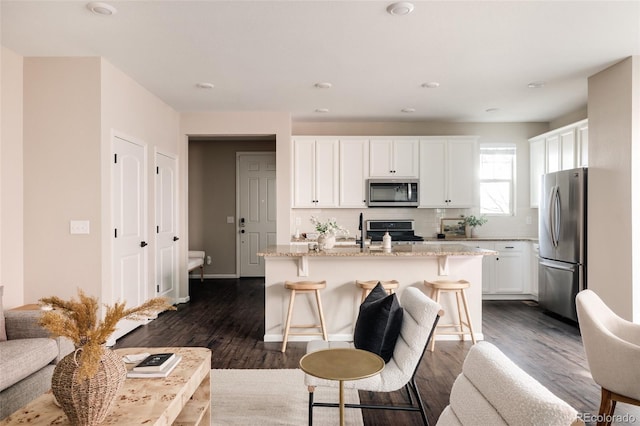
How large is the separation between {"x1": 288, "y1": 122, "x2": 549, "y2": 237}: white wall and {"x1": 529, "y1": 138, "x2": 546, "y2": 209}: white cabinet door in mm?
107

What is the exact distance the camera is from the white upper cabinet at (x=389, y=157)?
5879 millimetres

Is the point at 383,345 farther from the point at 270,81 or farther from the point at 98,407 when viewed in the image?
the point at 270,81

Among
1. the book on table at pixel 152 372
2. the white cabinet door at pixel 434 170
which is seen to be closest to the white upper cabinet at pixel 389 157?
the white cabinet door at pixel 434 170

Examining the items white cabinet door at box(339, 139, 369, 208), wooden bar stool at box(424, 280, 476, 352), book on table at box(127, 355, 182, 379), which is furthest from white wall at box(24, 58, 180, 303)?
white cabinet door at box(339, 139, 369, 208)

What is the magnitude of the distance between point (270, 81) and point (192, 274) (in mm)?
4631

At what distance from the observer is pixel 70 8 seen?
269 centimetres

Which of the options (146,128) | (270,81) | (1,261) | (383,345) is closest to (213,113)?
(146,128)

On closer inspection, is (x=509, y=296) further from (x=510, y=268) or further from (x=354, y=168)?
(x=354, y=168)

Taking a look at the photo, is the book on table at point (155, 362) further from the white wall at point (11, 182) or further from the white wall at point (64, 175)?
the white wall at point (11, 182)

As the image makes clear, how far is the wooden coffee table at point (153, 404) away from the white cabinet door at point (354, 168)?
13.2 ft

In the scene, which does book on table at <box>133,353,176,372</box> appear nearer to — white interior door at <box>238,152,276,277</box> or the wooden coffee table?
the wooden coffee table

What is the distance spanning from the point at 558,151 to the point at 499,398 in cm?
520

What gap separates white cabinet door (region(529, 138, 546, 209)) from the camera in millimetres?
5734

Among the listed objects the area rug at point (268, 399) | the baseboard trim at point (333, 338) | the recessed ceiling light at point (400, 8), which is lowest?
the area rug at point (268, 399)
